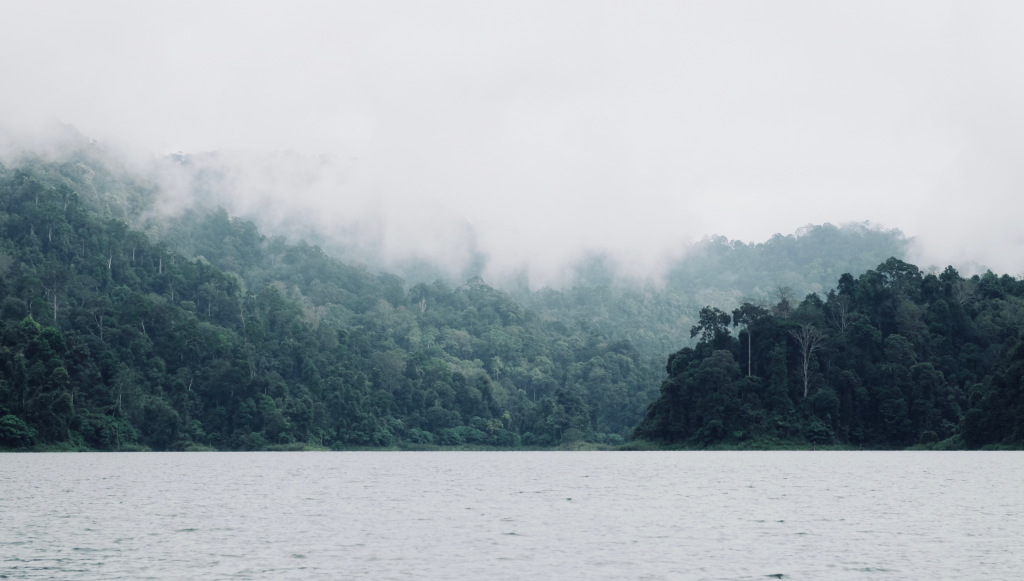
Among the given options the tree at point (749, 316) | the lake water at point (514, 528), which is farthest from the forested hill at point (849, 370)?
the lake water at point (514, 528)

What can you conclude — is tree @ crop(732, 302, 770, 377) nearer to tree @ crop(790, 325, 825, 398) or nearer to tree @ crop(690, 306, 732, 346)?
tree @ crop(690, 306, 732, 346)

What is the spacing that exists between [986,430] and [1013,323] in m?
32.6

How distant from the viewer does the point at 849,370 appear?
6422 inches

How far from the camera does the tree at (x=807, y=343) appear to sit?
16300cm

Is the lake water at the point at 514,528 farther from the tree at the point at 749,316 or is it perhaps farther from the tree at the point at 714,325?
the tree at the point at 714,325

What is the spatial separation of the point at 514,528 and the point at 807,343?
130 metres

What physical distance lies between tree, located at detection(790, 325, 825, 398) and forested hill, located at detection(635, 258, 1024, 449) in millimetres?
208

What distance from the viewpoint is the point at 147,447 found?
156 metres

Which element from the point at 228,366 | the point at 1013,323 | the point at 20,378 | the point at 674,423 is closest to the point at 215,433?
the point at 228,366

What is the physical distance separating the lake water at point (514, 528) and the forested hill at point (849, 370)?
78.6 meters

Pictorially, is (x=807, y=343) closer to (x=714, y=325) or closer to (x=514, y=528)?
(x=714, y=325)

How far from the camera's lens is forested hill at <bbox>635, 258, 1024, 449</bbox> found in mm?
155625

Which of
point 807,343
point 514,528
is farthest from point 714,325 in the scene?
point 514,528

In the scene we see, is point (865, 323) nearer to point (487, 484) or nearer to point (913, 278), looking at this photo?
point (913, 278)
